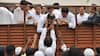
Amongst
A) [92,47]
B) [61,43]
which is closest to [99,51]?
[92,47]

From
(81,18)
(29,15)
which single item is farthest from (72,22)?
(29,15)

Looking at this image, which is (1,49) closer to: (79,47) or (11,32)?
(11,32)

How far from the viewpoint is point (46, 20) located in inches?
375

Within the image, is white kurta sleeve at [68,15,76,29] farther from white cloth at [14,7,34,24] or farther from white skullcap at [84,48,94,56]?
white cloth at [14,7,34,24]

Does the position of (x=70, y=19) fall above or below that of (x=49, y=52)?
above

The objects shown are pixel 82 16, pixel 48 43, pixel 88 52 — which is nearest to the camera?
pixel 88 52

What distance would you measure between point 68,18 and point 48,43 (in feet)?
2.54

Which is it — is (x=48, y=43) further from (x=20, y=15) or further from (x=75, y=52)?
(x=20, y=15)

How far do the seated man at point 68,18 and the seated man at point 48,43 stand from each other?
0.36 meters

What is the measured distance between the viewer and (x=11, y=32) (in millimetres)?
9695

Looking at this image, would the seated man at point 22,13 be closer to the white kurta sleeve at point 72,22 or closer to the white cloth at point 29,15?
the white cloth at point 29,15

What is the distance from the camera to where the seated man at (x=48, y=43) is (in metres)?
9.30

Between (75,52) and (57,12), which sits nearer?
(75,52)

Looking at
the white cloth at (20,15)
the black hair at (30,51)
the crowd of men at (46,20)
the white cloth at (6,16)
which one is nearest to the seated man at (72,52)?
the crowd of men at (46,20)
